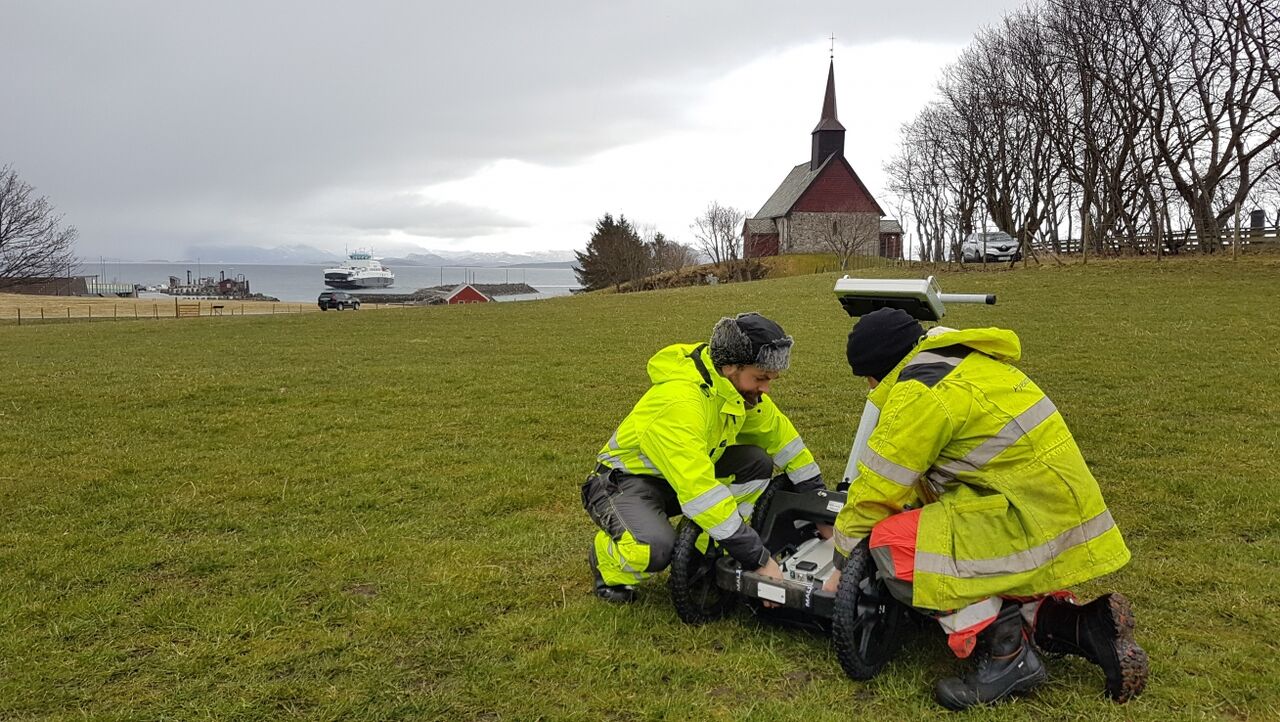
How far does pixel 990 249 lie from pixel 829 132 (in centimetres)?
3522

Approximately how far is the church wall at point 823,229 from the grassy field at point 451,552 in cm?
6023

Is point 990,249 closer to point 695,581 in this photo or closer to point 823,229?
point 823,229

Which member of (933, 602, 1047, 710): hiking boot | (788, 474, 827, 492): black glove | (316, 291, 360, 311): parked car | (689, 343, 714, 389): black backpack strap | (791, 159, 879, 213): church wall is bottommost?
(933, 602, 1047, 710): hiking boot

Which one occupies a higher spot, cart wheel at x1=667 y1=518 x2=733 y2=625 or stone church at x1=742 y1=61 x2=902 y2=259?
stone church at x1=742 y1=61 x2=902 y2=259

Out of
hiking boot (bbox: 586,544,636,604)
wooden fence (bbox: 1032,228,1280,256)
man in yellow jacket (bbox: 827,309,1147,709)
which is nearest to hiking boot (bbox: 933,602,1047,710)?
man in yellow jacket (bbox: 827,309,1147,709)

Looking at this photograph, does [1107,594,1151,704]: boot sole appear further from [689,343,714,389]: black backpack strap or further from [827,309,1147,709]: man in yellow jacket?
[689,343,714,389]: black backpack strap

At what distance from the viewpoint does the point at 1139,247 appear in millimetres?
34562

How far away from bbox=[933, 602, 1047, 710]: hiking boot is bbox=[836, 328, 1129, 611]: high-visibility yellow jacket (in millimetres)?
210

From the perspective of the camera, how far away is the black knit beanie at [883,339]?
3.65m

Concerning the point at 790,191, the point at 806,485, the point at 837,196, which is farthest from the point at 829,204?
the point at 806,485

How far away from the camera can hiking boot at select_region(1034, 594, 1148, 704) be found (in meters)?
3.38

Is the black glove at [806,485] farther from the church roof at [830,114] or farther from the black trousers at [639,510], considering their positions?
the church roof at [830,114]

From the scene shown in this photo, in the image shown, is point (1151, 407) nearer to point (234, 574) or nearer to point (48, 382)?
point (234, 574)

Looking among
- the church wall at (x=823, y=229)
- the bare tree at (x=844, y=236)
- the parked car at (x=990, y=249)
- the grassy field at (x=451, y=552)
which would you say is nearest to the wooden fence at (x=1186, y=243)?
the parked car at (x=990, y=249)
